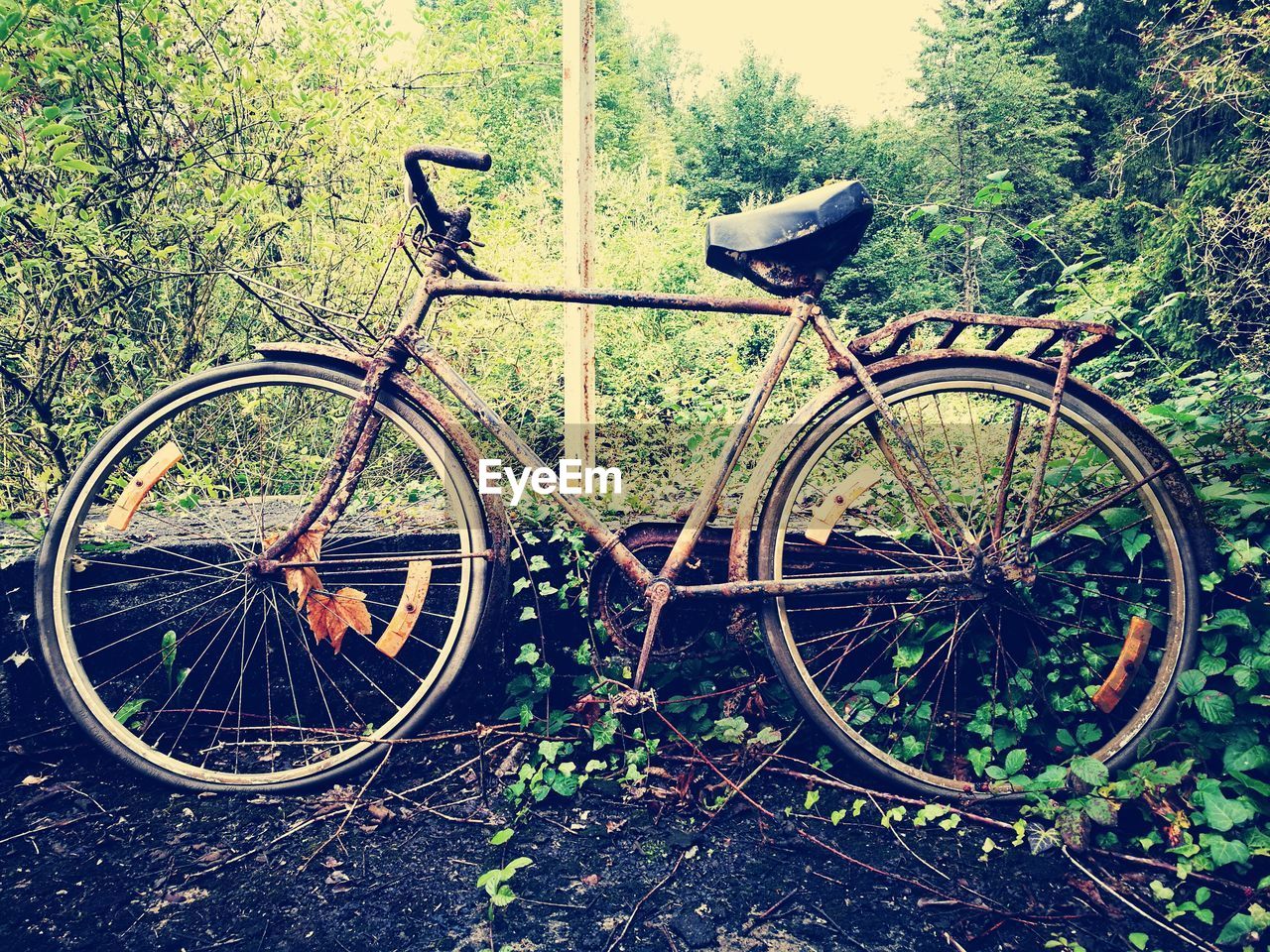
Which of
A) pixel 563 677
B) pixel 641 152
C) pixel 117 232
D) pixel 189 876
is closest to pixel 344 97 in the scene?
pixel 117 232

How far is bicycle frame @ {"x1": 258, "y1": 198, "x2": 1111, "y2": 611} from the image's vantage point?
1.81m

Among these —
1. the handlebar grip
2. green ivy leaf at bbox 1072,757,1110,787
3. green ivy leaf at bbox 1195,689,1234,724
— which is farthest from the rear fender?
the handlebar grip

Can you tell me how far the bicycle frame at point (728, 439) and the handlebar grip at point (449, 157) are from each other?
122 millimetres

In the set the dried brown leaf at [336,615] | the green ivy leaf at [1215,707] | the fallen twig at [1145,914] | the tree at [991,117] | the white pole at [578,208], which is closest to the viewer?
the fallen twig at [1145,914]

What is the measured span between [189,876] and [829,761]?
1.52 metres

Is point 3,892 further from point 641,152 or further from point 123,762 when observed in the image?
point 641,152

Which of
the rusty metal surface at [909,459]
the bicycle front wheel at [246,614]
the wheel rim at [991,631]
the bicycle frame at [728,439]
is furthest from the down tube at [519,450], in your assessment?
the rusty metal surface at [909,459]

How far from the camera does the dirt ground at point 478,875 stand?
139cm

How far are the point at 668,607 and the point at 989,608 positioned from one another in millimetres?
857

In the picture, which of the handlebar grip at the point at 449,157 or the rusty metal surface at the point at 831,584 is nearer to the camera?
the handlebar grip at the point at 449,157

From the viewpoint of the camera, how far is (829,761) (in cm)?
195

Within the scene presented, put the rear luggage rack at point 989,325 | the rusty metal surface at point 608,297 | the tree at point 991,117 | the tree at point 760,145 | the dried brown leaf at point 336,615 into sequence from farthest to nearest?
the tree at point 991,117
the tree at point 760,145
the dried brown leaf at point 336,615
the rusty metal surface at point 608,297
the rear luggage rack at point 989,325

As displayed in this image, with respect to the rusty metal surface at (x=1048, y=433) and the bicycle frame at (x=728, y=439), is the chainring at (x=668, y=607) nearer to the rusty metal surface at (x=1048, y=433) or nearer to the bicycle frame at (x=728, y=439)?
the bicycle frame at (x=728, y=439)

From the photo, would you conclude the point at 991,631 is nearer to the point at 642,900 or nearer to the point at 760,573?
the point at 760,573
